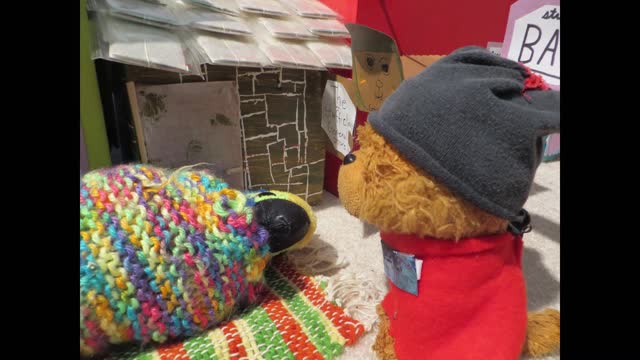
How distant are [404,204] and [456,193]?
6 cm

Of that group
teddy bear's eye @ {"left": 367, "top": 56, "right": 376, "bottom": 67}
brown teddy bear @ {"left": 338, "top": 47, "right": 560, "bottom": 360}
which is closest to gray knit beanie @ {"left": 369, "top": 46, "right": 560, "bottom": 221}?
brown teddy bear @ {"left": 338, "top": 47, "right": 560, "bottom": 360}

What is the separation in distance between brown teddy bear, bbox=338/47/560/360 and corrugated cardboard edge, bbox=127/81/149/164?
39 centimetres

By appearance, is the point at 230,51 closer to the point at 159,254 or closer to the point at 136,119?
the point at 136,119

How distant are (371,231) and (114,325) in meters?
0.51

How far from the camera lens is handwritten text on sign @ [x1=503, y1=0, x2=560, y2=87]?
64 centimetres

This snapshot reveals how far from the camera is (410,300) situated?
47 cm

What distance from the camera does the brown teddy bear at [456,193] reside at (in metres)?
0.40

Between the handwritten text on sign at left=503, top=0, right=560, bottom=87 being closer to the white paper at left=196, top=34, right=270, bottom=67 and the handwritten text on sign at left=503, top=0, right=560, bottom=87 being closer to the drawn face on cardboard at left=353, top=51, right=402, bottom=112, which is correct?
the drawn face on cardboard at left=353, top=51, right=402, bottom=112

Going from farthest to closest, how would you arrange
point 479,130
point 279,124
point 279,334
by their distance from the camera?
1. point 279,124
2. point 279,334
3. point 479,130

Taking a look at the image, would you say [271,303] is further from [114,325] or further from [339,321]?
[114,325]

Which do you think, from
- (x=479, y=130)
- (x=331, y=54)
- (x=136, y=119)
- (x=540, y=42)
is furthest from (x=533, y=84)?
(x=136, y=119)

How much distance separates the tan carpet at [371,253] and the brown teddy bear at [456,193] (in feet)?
0.41

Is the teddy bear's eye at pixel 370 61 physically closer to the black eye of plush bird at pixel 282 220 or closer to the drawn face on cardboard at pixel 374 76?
the drawn face on cardboard at pixel 374 76

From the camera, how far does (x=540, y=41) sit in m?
0.66
